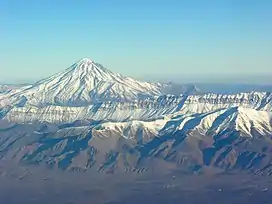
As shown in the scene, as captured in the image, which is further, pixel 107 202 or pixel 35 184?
pixel 35 184

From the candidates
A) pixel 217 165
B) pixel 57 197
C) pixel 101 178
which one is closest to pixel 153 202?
pixel 57 197

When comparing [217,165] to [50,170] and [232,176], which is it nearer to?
[232,176]

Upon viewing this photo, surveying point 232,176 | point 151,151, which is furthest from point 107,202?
point 151,151

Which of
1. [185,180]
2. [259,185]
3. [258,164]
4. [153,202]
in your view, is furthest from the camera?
[258,164]

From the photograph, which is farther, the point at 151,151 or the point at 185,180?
the point at 151,151

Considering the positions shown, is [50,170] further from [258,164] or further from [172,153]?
[258,164]

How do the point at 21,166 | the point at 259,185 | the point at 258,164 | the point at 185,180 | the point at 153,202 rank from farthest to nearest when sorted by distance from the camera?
the point at 21,166 → the point at 258,164 → the point at 185,180 → the point at 259,185 → the point at 153,202
